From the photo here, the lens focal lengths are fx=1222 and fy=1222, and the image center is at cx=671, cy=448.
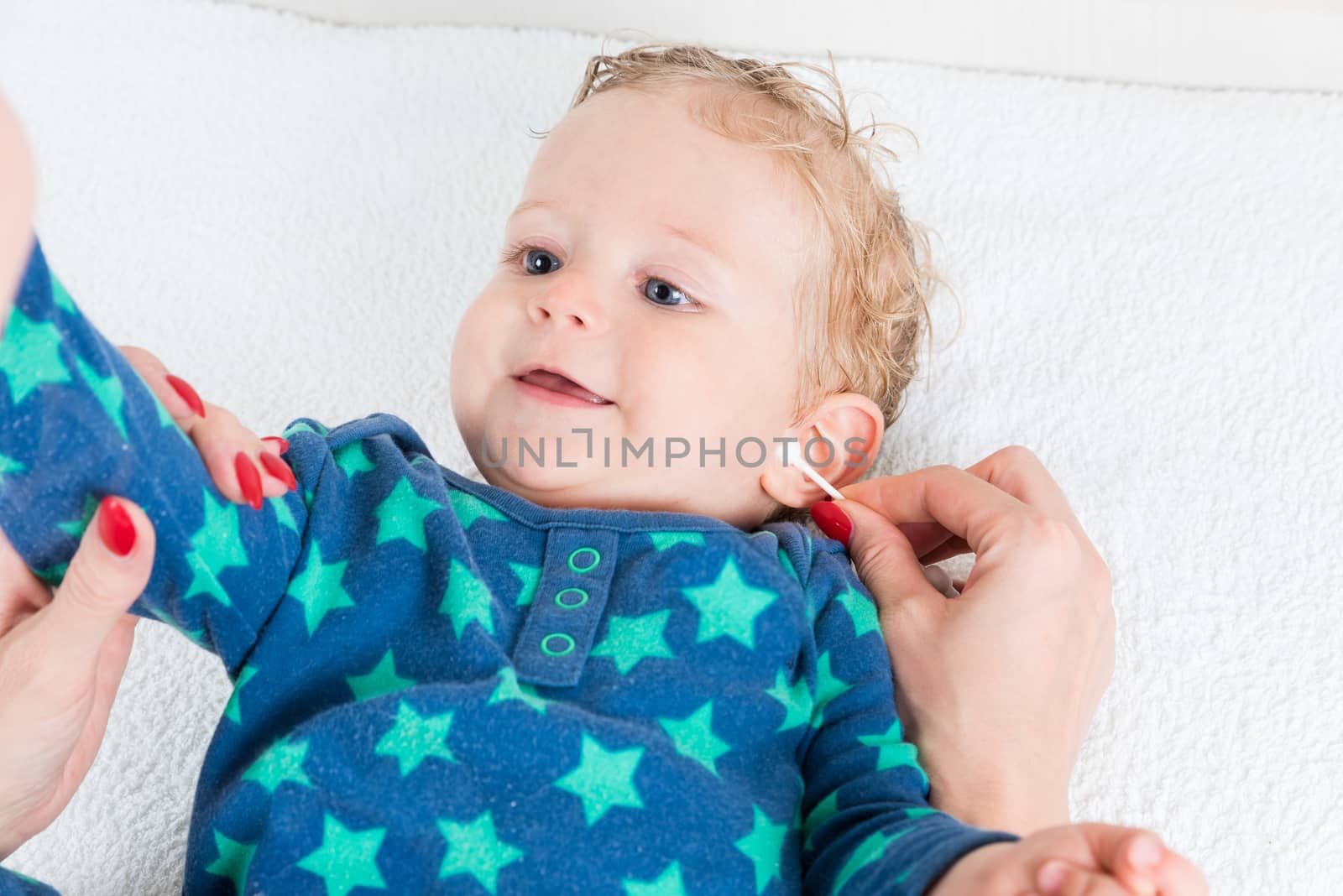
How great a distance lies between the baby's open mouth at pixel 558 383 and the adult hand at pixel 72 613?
0.24 m

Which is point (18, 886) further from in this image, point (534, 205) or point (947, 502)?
point (947, 502)

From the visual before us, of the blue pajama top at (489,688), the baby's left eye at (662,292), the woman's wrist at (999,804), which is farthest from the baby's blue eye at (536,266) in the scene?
the woman's wrist at (999,804)

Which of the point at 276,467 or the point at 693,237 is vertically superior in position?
the point at 693,237

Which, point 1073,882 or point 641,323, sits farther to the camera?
point 641,323

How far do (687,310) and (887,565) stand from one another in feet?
1.00

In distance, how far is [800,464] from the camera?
4.02 feet

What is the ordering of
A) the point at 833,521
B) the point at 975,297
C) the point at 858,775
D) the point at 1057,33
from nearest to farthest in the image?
the point at 858,775, the point at 833,521, the point at 975,297, the point at 1057,33

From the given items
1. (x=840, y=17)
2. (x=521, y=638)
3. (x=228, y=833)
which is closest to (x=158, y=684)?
(x=228, y=833)

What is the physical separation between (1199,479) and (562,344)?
0.77m

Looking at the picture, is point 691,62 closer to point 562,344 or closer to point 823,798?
point 562,344

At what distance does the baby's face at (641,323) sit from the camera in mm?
1079

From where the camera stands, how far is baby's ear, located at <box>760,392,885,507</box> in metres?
1.22

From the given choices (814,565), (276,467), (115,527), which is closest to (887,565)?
(814,565)

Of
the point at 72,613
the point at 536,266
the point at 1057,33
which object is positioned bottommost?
the point at 72,613
